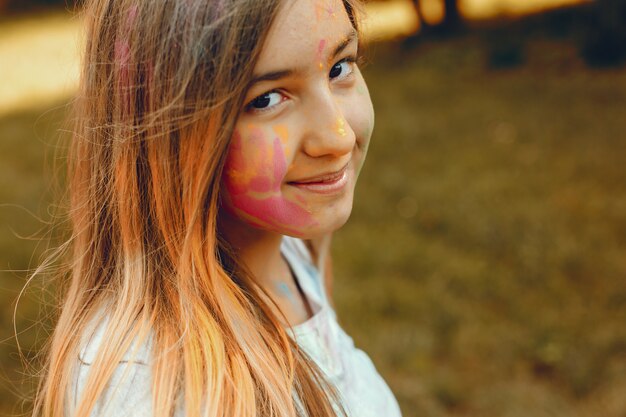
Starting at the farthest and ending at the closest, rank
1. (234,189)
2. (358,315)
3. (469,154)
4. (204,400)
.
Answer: (469,154), (358,315), (234,189), (204,400)

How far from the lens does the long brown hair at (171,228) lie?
4.22 ft

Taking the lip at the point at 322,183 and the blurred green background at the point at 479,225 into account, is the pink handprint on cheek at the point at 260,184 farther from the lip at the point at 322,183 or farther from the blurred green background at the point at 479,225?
the blurred green background at the point at 479,225

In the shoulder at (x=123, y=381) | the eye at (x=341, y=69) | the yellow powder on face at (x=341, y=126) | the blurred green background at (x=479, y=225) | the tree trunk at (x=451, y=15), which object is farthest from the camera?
the tree trunk at (x=451, y=15)

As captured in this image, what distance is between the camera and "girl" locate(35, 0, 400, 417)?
129 cm

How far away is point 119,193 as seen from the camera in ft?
4.74

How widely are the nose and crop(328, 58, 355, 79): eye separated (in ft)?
0.35

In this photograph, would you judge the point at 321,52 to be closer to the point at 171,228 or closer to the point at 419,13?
the point at 171,228

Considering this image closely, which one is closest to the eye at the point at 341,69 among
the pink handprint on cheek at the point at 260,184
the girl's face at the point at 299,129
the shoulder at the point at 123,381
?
the girl's face at the point at 299,129

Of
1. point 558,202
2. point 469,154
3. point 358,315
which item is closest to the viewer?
point 358,315

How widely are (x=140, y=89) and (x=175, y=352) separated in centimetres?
48

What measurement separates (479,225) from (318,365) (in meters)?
2.94

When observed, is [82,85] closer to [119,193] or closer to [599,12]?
[119,193]

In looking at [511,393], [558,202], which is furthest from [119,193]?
[558,202]

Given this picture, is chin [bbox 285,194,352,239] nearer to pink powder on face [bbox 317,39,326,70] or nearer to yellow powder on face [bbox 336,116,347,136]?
yellow powder on face [bbox 336,116,347,136]
